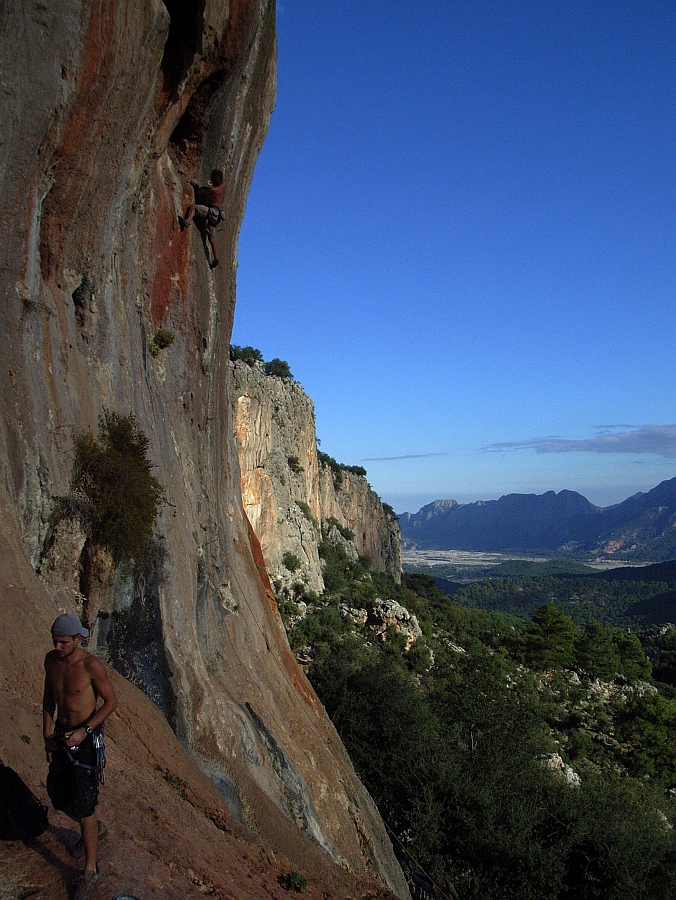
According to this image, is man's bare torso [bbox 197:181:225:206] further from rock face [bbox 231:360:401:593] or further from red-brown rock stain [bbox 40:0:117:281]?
rock face [bbox 231:360:401:593]

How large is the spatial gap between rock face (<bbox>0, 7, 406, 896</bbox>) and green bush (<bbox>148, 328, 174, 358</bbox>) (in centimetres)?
10

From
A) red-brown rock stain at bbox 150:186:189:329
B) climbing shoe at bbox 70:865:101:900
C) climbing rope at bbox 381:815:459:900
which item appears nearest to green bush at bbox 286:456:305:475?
climbing rope at bbox 381:815:459:900

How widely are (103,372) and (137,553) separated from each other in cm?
289

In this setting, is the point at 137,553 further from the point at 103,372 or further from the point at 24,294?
the point at 24,294

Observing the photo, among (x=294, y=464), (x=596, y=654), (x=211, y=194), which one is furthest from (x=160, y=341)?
(x=596, y=654)

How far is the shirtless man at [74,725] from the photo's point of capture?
14.7ft

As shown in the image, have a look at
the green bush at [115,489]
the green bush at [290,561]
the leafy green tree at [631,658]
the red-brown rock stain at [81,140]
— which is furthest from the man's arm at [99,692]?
the leafy green tree at [631,658]

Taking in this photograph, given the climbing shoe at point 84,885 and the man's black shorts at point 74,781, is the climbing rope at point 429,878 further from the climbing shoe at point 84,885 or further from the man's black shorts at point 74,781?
the man's black shorts at point 74,781

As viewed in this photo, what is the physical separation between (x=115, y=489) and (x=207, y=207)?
6.73 metres

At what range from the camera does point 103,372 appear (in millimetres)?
9836

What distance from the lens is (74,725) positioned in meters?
4.59

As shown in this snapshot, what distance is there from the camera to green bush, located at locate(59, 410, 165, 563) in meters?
8.80

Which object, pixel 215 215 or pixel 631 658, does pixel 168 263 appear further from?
pixel 631 658

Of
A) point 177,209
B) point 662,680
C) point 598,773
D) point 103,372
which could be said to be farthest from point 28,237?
point 662,680
